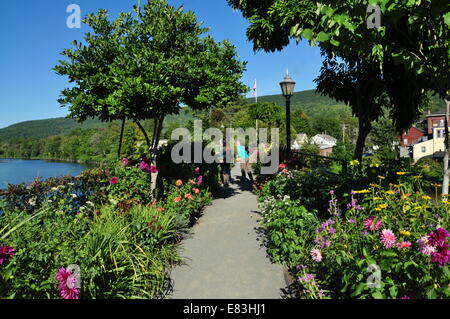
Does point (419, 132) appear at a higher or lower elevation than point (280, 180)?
higher

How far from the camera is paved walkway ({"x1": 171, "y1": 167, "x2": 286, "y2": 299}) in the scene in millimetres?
3098

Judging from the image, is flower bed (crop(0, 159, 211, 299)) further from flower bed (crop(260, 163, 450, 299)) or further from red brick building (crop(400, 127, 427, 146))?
red brick building (crop(400, 127, 427, 146))

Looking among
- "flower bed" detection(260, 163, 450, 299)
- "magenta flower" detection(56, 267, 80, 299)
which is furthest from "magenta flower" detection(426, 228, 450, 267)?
"magenta flower" detection(56, 267, 80, 299)

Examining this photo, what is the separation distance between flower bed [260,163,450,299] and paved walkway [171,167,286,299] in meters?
0.29

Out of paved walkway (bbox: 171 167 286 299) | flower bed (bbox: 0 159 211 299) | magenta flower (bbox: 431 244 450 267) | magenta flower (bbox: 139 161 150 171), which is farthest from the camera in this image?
magenta flower (bbox: 139 161 150 171)

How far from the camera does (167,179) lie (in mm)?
6672

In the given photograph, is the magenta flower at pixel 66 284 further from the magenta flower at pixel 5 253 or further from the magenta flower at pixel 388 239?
the magenta flower at pixel 388 239

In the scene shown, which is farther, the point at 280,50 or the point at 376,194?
the point at 280,50

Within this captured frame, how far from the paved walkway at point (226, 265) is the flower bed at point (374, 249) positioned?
0.29 metres

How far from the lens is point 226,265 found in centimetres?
375
